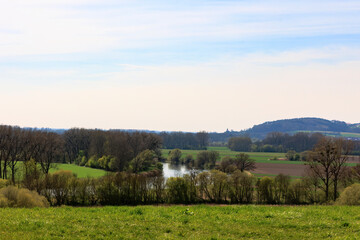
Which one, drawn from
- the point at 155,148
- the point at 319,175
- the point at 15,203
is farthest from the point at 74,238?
the point at 155,148

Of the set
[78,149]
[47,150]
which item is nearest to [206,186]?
[47,150]

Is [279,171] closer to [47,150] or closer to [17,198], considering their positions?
[47,150]

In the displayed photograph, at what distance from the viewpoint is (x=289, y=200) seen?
170 feet

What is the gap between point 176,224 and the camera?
50.9ft

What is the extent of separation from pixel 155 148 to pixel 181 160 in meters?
22.9

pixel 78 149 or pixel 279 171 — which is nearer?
pixel 279 171

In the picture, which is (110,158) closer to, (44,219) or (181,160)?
(181,160)

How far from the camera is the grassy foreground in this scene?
1366 centimetres

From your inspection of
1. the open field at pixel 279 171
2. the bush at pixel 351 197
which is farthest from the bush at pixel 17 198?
the open field at pixel 279 171

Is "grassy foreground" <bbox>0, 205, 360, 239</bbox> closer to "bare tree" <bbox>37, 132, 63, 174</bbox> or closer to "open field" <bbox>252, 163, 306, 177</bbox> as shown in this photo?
"bare tree" <bbox>37, 132, 63, 174</bbox>

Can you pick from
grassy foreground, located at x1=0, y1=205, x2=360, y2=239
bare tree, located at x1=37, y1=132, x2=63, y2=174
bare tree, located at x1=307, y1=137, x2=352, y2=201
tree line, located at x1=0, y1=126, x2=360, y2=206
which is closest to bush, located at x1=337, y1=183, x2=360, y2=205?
tree line, located at x1=0, y1=126, x2=360, y2=206

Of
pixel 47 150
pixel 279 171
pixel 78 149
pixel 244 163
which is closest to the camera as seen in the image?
pixel 47 150

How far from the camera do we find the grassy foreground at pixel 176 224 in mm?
13664

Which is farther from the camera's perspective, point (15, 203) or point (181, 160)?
point (181, 160)
